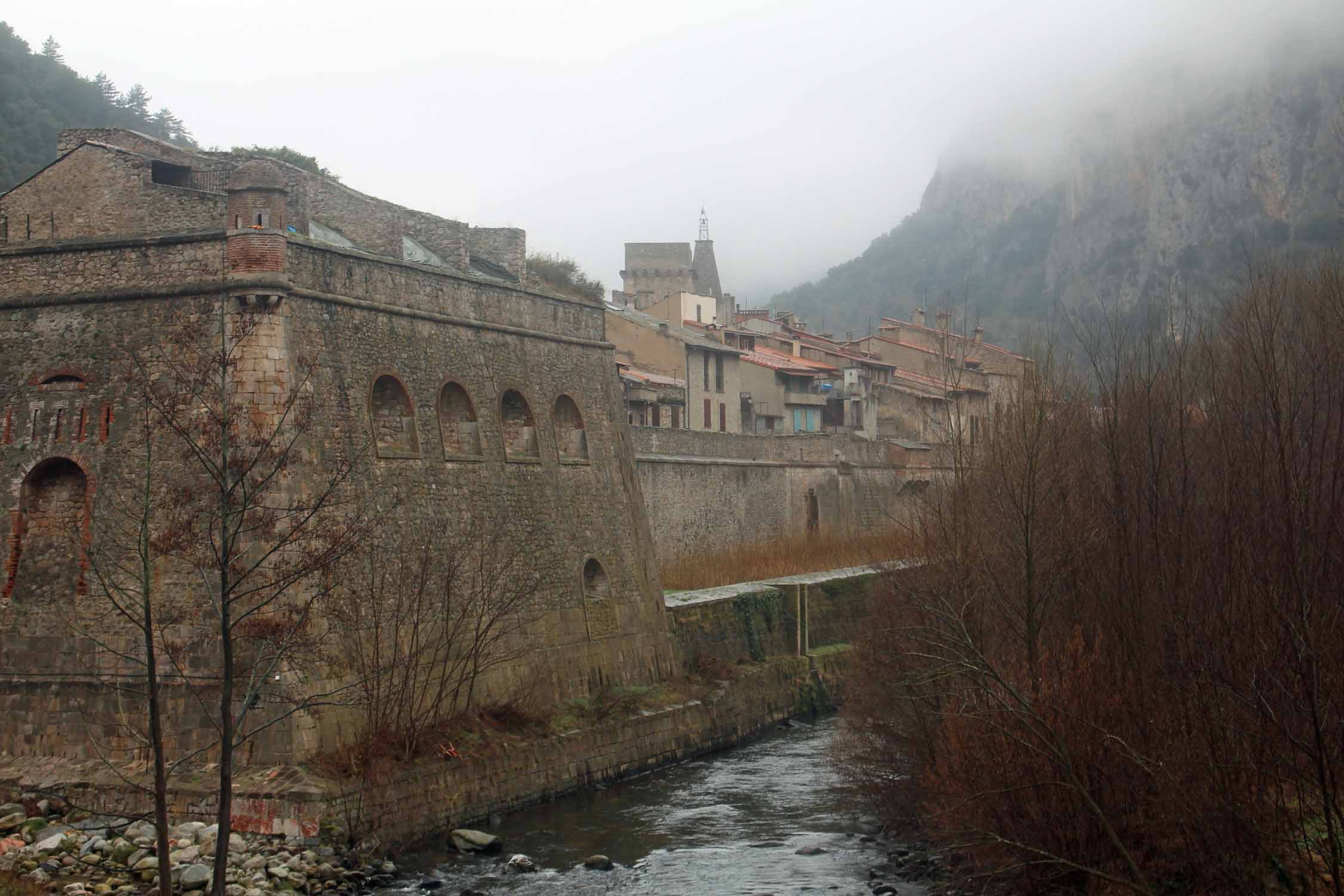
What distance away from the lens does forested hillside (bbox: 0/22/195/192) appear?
46562 mm

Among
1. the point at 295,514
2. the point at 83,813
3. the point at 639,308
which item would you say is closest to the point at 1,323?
the point at 295,514

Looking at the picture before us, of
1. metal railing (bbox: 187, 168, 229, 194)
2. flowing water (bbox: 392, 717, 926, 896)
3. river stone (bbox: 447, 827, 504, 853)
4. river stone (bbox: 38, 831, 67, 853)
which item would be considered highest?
metal railing (bbox: 187, 168, 229, 194)

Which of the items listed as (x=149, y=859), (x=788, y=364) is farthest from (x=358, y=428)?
(x=788, y=364)

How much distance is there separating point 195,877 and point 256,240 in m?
7.63

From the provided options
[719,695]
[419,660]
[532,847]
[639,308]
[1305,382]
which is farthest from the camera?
[639,308]

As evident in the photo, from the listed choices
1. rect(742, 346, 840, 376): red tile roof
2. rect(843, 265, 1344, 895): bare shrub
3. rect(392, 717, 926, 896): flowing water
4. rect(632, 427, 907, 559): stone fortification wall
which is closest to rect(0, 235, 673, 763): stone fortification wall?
rect(392, 717, 926, 896): flowing water

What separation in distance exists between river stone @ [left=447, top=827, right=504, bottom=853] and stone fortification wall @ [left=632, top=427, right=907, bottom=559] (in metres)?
16.9

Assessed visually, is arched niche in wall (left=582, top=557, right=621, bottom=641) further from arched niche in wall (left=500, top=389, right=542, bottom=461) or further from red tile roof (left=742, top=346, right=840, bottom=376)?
red tile roof (left=742, top=346, right=840, bottom=376)

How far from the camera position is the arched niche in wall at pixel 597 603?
24.6 m

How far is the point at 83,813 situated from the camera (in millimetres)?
16719

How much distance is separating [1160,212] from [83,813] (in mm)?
72681

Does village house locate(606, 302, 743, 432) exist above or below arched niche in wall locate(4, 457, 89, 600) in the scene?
above

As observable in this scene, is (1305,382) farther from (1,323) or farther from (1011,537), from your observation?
(1,323)

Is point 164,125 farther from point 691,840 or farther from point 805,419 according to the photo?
point 691,840
